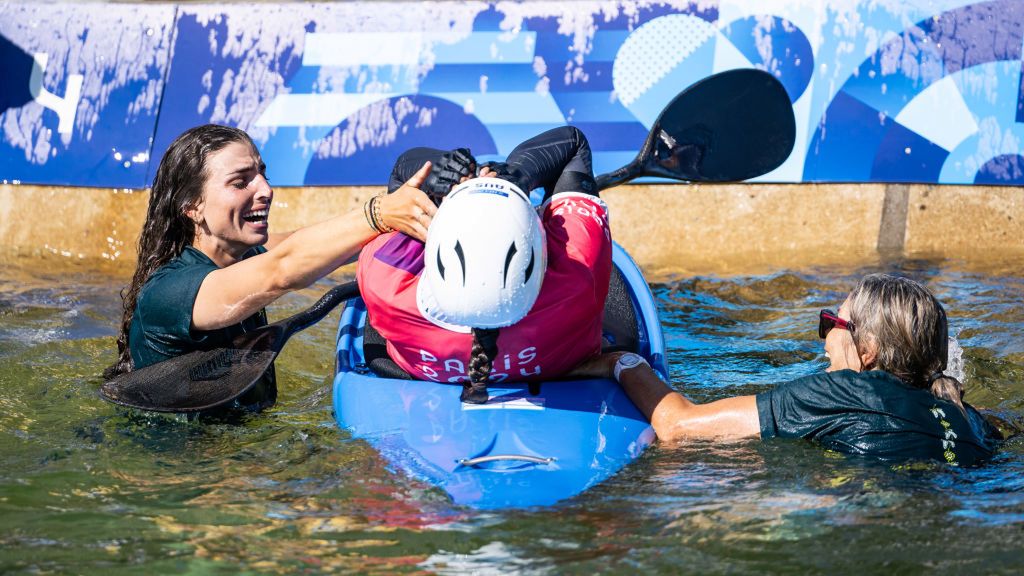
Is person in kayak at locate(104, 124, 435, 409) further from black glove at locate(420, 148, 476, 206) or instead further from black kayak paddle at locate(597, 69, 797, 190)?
black kayak paddle at locate(597, 69, 797, 190)

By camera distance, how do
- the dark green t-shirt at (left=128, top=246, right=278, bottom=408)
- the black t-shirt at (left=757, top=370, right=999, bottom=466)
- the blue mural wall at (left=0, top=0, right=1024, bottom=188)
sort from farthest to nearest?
the blue mural wall at (left=0, top=0, right=1024, bottom=188) < the dark green t-shirt at (left=128, top=246, right=278, bottom=408) < the black t-shirt at (left=757, top=370, right=999, bottom=466)

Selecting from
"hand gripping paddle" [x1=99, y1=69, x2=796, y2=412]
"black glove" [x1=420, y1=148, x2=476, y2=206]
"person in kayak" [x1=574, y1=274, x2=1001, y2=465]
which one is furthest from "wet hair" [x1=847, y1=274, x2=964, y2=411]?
"hand gripping paddle" [x1=99, y1=69, x2=796, y2=412]

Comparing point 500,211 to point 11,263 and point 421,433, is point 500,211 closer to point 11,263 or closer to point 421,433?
point 421,433

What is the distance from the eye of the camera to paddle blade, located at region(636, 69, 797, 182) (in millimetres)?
4656

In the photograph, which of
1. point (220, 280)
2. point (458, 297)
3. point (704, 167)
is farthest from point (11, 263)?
point (458, 297)

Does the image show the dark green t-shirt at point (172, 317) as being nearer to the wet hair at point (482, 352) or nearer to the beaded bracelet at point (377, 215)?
the beaded bracelet at point (377, 215)

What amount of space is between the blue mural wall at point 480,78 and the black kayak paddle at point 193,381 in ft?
9.31

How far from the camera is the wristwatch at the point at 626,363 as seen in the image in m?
3.56

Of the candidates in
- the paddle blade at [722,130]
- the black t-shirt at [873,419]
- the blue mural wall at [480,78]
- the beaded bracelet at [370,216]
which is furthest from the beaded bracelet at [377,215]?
the blue mural wall at [480,78]

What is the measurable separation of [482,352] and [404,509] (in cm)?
50

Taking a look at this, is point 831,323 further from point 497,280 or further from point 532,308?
point 497,280

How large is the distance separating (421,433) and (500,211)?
0.79 metres

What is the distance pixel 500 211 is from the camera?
2.87m

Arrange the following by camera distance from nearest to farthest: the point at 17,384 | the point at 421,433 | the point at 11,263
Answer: the point at 421,433
the point at 17,384
the point at 11,263
